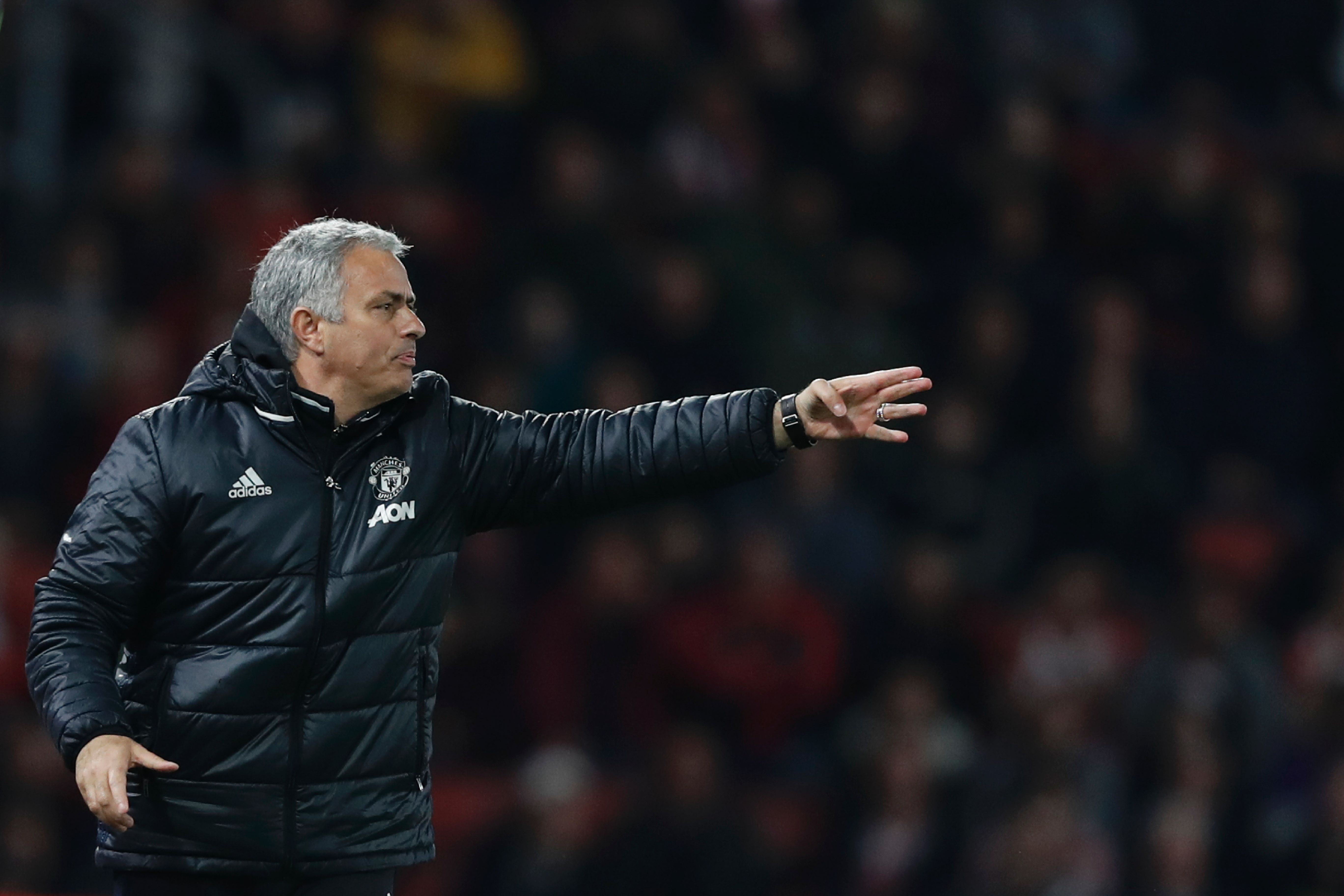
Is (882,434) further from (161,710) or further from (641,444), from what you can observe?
(161,710)


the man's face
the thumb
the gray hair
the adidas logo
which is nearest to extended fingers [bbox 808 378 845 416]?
the man's face

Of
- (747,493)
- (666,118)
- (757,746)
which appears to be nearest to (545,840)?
(757,746)

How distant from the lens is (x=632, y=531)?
314 inches

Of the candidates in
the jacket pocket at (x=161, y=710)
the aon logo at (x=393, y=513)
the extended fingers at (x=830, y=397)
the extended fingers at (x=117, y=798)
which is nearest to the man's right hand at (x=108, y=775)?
the extended fingers at (x=117, y=798)

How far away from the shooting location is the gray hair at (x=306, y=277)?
364cm

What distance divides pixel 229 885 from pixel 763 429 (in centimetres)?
125

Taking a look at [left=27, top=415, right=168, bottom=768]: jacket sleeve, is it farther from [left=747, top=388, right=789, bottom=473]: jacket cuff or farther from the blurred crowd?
the blurred crowd

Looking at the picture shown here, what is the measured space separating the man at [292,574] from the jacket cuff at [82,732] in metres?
0.02

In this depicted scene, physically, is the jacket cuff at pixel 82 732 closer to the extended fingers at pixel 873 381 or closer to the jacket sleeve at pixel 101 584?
the jacket sleeve at pixel 101 584

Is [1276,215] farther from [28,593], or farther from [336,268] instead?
[336,268]

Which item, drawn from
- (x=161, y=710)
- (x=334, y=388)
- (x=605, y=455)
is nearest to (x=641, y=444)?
(x=605, y=455)

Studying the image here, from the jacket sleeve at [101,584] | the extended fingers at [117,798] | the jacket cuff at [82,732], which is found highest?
the jacket sleeve at [101,584]

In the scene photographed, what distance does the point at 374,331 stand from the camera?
363cm

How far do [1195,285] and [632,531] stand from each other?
3.06 m
